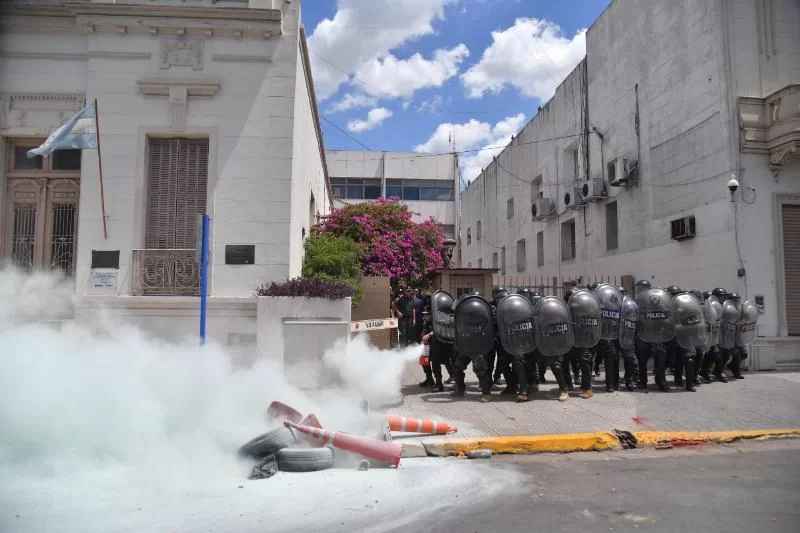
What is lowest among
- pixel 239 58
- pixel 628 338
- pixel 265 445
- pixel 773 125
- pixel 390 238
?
pixel 265 445

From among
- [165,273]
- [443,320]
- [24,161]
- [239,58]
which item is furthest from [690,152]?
[24,161]

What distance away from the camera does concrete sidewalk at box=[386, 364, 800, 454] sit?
7.18 metres

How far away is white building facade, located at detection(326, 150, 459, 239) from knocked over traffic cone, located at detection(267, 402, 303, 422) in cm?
2970

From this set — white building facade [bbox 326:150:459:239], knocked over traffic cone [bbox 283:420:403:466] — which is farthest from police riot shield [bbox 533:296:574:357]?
white building facade [bbox 326:150:459:239]

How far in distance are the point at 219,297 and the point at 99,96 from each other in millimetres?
4066

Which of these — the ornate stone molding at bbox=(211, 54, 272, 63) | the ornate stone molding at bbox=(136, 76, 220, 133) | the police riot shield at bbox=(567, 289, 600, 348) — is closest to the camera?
the police riot shield at bbox=(567, 289, 600, 348)

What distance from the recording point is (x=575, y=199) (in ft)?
63.1

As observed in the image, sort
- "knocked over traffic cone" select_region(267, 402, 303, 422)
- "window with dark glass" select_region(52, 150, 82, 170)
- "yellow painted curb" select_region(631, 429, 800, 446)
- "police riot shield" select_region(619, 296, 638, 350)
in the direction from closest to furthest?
"knocked over traffic cone" select_region(267, 402, 303, 422), "yellow painted curb" select_region(631, 429, 800, 446), "police riot shield" select_region(619, 296, 638, 350), "window with dark glass" select_region(52, 150, 82, 170)

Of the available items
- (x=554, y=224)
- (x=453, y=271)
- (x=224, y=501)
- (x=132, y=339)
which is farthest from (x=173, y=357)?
(x=554, y=224)

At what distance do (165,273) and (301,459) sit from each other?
5.30 m

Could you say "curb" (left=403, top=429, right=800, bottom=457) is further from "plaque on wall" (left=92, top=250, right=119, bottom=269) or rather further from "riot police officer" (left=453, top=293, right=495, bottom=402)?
"plaque on wall" (left=92, top=250, right=119, bottom=269)

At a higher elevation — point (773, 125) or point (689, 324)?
point (773, 125)


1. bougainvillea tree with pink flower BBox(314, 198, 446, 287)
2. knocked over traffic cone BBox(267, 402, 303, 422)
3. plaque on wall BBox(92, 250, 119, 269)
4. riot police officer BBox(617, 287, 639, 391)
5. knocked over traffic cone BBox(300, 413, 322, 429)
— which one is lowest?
knocked over traffic cone BBox(300, 413, 322, 429)

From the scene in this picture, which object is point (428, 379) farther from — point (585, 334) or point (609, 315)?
point (609, 315)
